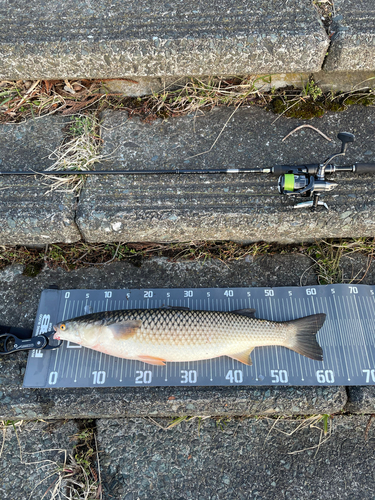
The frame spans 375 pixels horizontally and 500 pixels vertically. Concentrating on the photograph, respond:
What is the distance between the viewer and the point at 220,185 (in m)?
3.27

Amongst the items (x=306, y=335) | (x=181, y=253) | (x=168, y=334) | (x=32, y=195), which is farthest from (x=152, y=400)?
(x=32, y=195)

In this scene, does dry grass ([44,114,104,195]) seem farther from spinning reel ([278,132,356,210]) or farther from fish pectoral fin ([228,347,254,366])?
fish pectoral fin ([228,347,254,366])

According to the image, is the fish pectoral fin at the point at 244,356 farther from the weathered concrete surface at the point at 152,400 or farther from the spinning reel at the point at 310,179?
the spinning reel at the point at 310,179

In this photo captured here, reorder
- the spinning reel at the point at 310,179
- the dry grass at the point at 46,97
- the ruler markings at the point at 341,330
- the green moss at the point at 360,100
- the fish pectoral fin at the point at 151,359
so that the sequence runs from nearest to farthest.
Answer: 1. the spinning reel at the point at 310,179
2. the fish pectoral fin at the point at 151,359
3. the ruler markings at the point at 341,330
4. the green moss at the point at 360,100
5. the dry grass at the point at 46,97

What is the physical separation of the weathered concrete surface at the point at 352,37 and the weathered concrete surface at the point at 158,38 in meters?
0.14

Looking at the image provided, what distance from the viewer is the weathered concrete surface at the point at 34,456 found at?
3254 mm

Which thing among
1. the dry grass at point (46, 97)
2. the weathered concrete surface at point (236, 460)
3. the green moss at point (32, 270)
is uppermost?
the dry grass at point (46, 97)

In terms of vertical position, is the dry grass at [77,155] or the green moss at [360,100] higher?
the green moss at [360,100]

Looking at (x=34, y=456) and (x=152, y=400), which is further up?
(x=152, y=400)

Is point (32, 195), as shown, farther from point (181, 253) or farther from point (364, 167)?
point (364, 167)

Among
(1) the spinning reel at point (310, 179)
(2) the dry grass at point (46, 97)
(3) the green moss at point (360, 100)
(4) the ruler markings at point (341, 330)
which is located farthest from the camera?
(2) the dry grass at point (46, 97)

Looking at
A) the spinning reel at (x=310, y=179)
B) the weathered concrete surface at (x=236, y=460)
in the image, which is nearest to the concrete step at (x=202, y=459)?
the weathered concrete surface at (x=236, y=460)

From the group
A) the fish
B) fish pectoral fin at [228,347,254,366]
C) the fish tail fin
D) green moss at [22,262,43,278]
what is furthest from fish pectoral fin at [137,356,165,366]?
green moss at [22,262,43,278]

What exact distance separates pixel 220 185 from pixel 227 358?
166 cm
